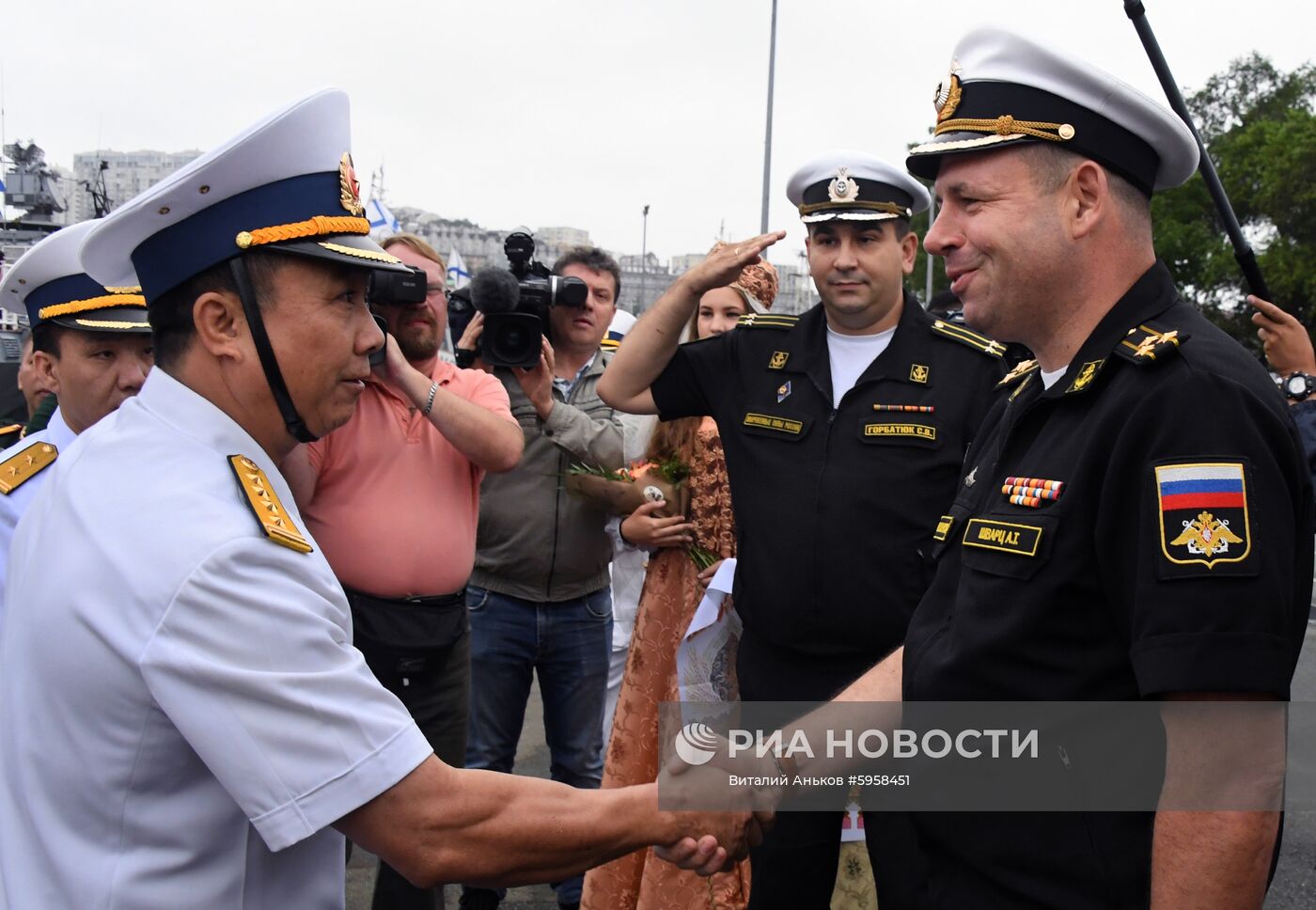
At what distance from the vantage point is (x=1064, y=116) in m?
1.86

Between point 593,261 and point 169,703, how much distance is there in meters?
4.18

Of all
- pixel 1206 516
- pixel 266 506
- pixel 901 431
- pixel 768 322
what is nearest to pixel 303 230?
pixel 266 506

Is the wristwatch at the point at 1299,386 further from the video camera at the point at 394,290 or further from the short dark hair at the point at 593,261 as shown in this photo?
the video camera at the point at 394,290

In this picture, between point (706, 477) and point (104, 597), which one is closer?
point (104, 597)

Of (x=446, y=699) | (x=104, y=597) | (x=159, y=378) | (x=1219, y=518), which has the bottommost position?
(x=446, y=699)

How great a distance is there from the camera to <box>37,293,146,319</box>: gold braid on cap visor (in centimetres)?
310

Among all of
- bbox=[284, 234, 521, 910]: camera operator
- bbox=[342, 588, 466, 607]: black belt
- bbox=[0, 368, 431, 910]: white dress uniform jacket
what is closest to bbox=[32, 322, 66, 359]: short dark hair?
bbox=[284, 234, 521, 910]: camera operator

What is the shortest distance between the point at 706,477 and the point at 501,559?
87 cm

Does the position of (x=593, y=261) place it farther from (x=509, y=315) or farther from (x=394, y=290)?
(x=394, y=290)

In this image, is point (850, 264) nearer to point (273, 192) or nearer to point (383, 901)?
point (273, 192)

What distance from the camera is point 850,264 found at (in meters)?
A: 3.27

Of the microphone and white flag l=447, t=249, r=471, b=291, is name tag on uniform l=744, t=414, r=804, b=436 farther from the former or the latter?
white flag l=447, t=249, r=471, b=291

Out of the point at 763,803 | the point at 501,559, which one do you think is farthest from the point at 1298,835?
the point at 501,559

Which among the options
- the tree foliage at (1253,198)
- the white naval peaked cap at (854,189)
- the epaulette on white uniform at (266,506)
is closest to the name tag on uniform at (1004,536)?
the epaulette on white uniform at (266,506)
